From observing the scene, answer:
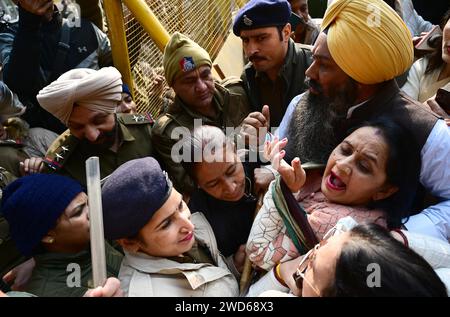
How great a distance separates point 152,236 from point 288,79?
1.58 meters

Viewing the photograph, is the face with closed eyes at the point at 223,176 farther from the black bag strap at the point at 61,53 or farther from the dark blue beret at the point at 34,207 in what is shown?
the black bag strap at the point at 61,53

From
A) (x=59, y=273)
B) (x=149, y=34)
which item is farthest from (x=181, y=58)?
(x=59, y=273)

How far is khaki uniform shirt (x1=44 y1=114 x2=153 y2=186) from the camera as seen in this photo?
2486 mm

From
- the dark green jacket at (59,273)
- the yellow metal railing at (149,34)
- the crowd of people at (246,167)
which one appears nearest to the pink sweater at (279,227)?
the crowd of people at (246,167)

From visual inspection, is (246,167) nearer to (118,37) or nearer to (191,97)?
(191,97)

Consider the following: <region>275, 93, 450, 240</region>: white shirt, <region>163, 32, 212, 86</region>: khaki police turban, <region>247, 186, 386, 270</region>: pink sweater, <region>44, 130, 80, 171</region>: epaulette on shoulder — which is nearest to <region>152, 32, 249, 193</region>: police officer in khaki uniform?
<region>163, 32, 212, 86</region>: khaki police turban

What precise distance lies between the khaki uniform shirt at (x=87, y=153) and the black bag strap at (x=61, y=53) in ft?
1.98

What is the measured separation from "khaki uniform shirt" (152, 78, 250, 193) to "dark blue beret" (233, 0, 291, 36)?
0.39 m

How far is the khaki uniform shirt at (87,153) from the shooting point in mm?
2486

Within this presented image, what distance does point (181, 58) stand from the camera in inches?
109

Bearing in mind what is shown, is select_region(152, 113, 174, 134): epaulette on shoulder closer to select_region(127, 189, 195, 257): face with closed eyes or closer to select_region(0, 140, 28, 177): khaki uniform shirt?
select_region(0, 140, 28, 177): khaki uniform shirt

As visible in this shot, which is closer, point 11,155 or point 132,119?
point 11,155
